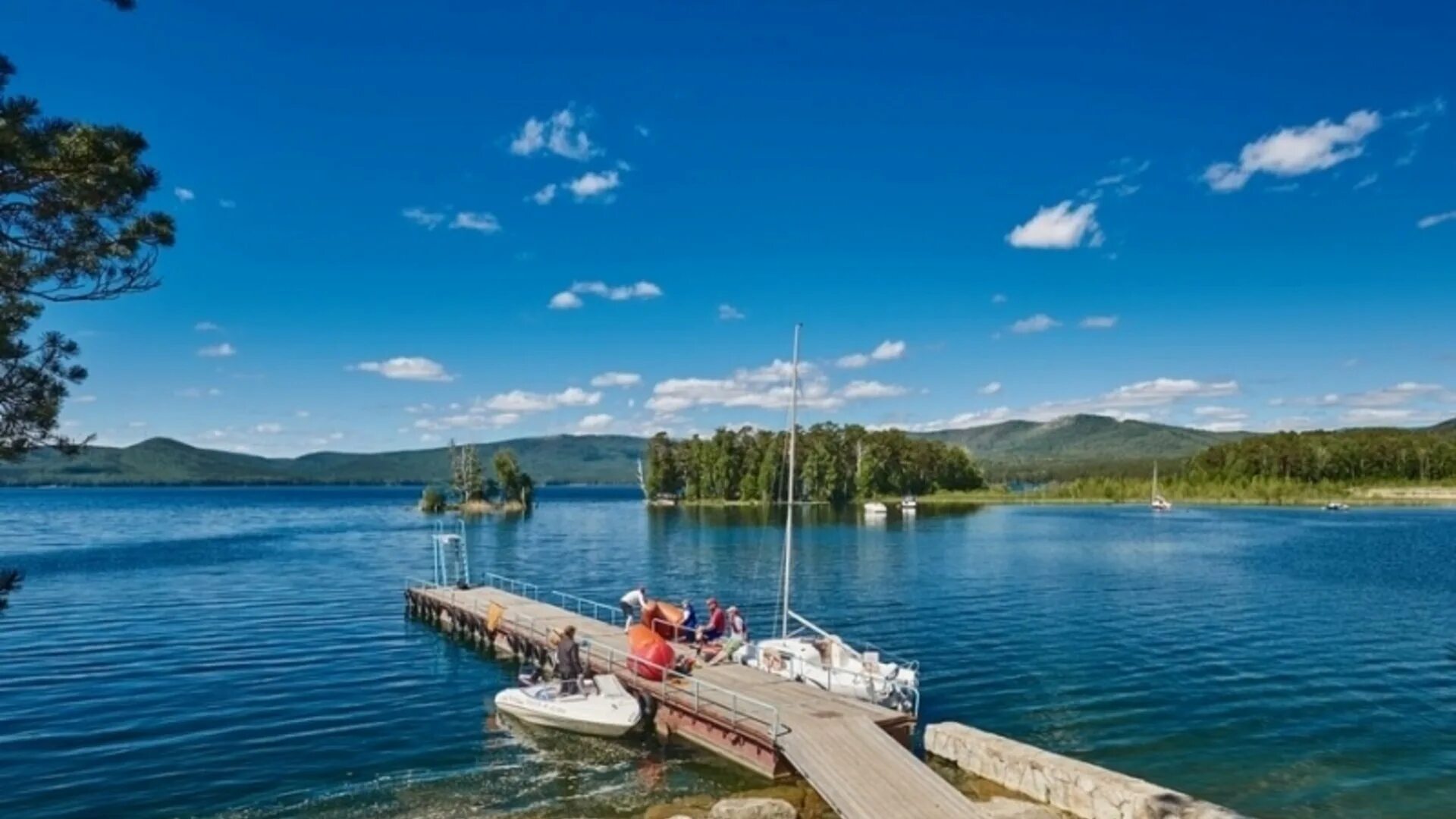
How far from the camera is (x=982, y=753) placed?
22266 millimetres

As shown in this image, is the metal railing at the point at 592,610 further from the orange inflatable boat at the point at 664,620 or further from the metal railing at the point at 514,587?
the orange inflatable boat at the point at 664,620

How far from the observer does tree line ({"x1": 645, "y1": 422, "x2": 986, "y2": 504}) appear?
176250mm

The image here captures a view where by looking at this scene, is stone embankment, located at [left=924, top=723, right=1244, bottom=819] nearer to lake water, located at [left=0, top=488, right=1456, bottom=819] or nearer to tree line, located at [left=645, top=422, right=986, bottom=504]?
lake water, located at [left=0, top=488, right=1456, bottom=819]

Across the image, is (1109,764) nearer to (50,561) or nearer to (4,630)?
(4,630)

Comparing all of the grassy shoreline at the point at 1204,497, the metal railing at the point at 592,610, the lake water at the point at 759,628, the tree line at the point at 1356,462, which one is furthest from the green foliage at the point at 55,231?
the tree line at the point at 1356,462

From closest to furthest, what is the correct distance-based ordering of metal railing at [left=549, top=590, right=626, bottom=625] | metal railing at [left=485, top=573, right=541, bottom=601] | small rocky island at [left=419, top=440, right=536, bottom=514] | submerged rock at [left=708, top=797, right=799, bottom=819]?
submerged rock at [left=708, top=797, right=799, bottom=819] < metal railing at [left=549, top=590, right=626, bottom=625] < metal railing at [left=485, top=573, right=541, bottom=601] < small rocky island at [left=419, top=440, right=536, bottom=514]

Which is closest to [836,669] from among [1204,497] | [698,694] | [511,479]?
[698,694]

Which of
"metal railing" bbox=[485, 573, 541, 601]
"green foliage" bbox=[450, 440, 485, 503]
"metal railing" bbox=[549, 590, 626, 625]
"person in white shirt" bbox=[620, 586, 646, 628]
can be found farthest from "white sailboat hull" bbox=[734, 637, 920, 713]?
"green foliage" bbox=[450, 440, 485, 503]

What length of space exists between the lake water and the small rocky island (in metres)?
84.8

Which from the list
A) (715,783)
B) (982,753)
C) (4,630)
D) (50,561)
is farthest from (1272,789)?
(50,561)

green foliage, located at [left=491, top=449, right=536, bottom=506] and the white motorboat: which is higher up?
green foliage, located at [left=491, top=449, right=536, bottom=506]

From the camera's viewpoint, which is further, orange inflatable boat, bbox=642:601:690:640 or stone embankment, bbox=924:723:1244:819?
orange inflatable boat, bbox=642:601:690:640

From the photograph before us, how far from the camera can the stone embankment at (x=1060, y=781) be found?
Result: 17953 mm

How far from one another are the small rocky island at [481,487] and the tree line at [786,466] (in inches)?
1103
